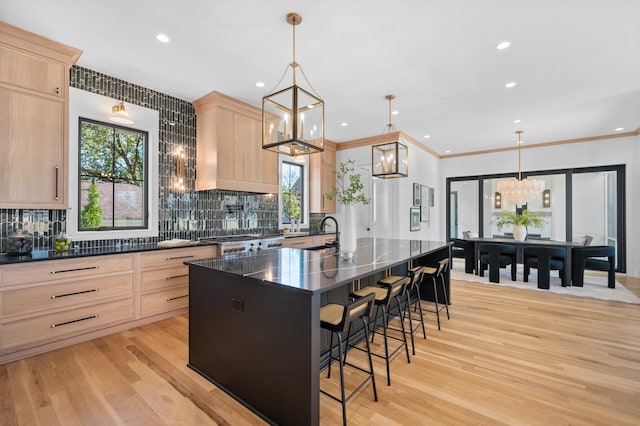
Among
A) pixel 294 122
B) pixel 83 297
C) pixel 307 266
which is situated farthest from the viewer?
pixel 83 297

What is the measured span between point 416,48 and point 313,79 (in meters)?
1.26

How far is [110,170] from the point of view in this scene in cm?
368

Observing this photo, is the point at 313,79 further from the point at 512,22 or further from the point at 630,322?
the point at 630,322

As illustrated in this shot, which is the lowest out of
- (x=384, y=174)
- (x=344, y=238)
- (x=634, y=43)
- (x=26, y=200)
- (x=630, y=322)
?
(x=630, y=322)

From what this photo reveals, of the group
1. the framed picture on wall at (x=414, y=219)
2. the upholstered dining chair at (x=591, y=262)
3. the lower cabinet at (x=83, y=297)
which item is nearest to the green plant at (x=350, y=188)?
the framed picture on wall at (x=414, y=219)

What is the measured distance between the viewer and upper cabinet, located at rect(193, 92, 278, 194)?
418cm

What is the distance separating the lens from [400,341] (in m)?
2.97

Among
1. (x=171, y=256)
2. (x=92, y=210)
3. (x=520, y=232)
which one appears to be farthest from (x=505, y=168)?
(x=92, y=210)

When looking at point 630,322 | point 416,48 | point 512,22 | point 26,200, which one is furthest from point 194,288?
point 630,322

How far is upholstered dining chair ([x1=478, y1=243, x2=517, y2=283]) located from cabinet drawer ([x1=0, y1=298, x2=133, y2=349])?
228 inches

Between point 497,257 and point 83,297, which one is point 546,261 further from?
point 83,297

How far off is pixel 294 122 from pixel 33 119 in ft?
8.66

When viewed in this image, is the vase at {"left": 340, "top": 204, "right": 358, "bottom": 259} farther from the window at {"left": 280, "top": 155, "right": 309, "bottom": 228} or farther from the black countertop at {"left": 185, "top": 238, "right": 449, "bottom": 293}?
the window at {"left": 280, "top": 155, "right": 309, "bottom": 228}

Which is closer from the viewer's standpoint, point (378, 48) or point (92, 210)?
point (378, 48)
